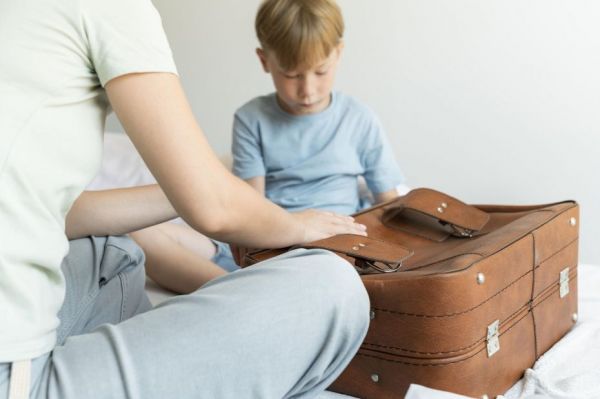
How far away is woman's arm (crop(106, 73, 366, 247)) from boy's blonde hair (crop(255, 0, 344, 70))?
75cm

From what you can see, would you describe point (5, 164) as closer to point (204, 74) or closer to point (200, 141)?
point (200, 141)

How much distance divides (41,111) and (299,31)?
3.23 ft

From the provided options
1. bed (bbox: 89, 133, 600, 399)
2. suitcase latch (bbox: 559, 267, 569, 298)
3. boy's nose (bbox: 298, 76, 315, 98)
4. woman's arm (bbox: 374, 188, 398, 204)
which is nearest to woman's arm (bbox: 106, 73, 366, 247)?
bed (bbox: 89, 133, 600, 399)

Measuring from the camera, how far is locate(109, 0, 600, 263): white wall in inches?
86.4

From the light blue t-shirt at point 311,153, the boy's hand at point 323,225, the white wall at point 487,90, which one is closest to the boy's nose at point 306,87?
the light blue t-shirt at point 311,153

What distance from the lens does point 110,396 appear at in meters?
0.87

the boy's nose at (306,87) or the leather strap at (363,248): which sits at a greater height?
the boy's nose at (306,87)

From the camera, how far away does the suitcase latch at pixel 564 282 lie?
1.46 metres

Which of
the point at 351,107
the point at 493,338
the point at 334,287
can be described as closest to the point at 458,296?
the point at 493,338

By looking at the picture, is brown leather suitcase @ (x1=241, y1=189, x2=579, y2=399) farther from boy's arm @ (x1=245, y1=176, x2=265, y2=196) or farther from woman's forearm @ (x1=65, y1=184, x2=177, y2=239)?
boy's arm @ (x1=245, y1=176, x2=265, y2=196)

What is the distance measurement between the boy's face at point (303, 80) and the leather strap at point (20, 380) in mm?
1096

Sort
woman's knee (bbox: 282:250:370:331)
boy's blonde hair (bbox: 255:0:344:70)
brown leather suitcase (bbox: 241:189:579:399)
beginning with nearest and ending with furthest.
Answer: woman's knee (bbox: 282:250:370:331) → brown leather suitcase (bbox: 241:189:579:399) → boy's blonde hair (bbox: 255:0:344:70)

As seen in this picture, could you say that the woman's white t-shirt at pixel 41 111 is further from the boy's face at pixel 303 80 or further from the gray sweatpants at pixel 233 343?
the boy's face at pixel 303 80

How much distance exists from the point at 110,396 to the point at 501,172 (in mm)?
1713
